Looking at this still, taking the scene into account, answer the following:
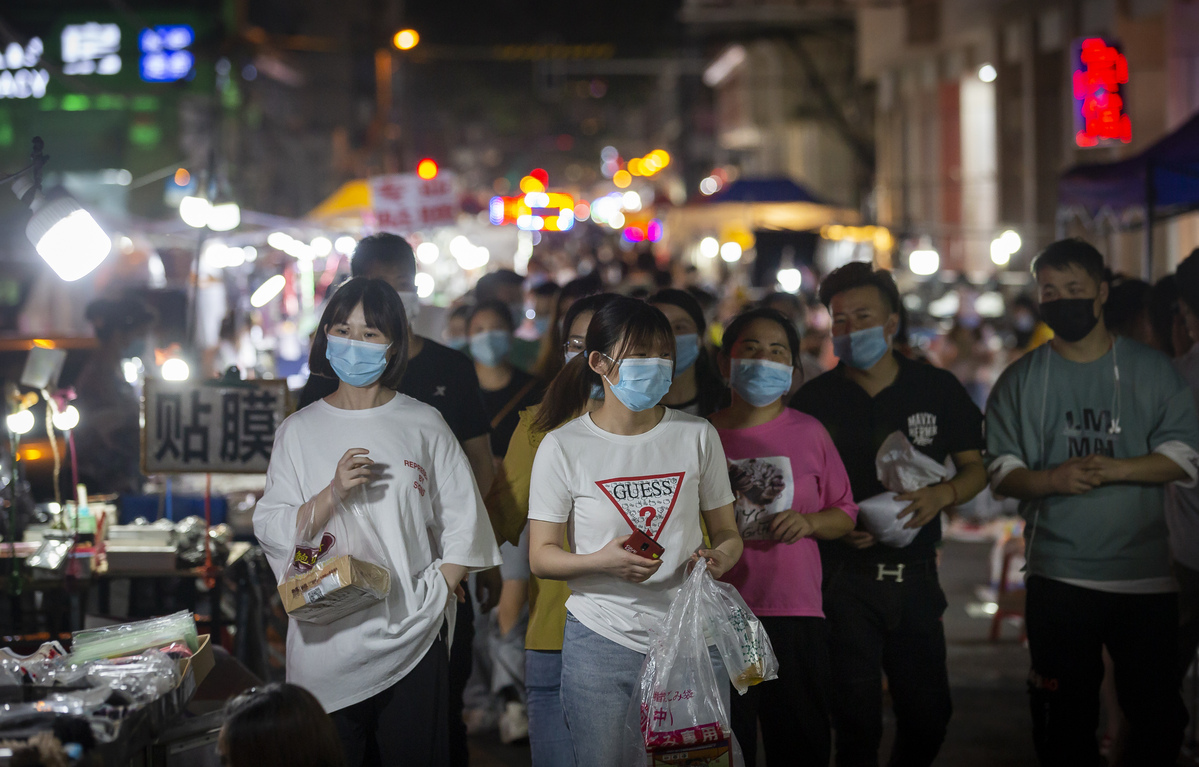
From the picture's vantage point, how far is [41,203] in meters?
5.17

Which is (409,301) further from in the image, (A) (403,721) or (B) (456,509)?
(A) (403,721)

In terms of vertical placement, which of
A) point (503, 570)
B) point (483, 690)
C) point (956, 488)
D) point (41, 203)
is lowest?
point (483, 690)

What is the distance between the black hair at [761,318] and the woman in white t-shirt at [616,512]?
842 millimetres

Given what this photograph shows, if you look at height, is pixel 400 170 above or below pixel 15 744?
above

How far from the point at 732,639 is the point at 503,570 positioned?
2.28 meters

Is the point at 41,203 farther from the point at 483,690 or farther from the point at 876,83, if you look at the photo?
the point at 876,83

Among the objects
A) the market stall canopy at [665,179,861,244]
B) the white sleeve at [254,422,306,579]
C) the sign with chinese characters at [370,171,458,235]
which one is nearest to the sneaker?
the white sleeve at [254,422,306,579]

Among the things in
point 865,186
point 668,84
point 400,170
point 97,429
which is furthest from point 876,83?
point 668,84

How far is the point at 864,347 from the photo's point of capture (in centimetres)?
467

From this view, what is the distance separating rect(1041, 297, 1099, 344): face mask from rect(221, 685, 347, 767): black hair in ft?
10.5

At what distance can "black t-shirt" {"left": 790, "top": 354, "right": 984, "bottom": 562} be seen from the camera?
183 inches

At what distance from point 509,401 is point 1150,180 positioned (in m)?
4.68

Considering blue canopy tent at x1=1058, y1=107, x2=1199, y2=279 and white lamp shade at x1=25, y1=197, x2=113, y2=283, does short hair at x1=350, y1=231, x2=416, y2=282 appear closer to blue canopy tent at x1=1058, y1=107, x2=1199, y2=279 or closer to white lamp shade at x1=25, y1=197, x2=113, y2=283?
white lamp shade at x1=25, y1=197, x2=113, y2=283

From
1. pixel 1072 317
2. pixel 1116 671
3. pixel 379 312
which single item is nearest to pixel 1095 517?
pixel 1116 671
